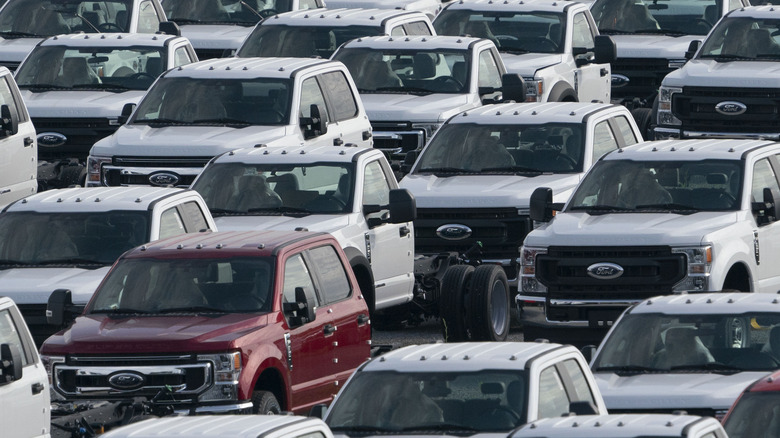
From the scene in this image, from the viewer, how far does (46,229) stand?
60.0 ft

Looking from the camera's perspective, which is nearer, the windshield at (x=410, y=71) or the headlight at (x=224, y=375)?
the headlight at (x=224, y=375)

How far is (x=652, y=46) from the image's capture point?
3005cm

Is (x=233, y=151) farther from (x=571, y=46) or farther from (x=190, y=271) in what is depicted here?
(x=571, y=46)

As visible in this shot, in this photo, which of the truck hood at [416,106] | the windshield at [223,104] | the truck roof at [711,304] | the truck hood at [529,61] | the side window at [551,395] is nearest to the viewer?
the side window at [551,395]

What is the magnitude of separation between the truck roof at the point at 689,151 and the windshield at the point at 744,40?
684cm

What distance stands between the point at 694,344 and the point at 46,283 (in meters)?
5.37

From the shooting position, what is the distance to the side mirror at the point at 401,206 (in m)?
19.3

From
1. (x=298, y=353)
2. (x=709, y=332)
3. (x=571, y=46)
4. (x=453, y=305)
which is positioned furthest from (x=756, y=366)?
(x=571, y=46)

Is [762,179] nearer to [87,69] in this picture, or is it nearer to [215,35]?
[87,69]

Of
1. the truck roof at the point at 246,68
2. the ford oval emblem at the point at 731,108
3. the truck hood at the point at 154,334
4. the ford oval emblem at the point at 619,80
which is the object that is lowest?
the ford oval emblem at the point at 619,80

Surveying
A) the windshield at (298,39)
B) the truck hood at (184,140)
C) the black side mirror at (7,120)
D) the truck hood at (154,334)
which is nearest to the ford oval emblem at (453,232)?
the truck hood at (184,140)

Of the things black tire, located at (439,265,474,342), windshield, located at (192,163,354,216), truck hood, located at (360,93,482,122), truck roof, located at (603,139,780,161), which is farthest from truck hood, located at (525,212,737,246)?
truck hood, located at (360,93,482,122)

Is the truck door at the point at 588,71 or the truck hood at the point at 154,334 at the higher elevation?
the truck hood at the point at 154,334

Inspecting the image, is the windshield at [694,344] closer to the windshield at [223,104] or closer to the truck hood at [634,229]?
the truck hood at [634,229]
